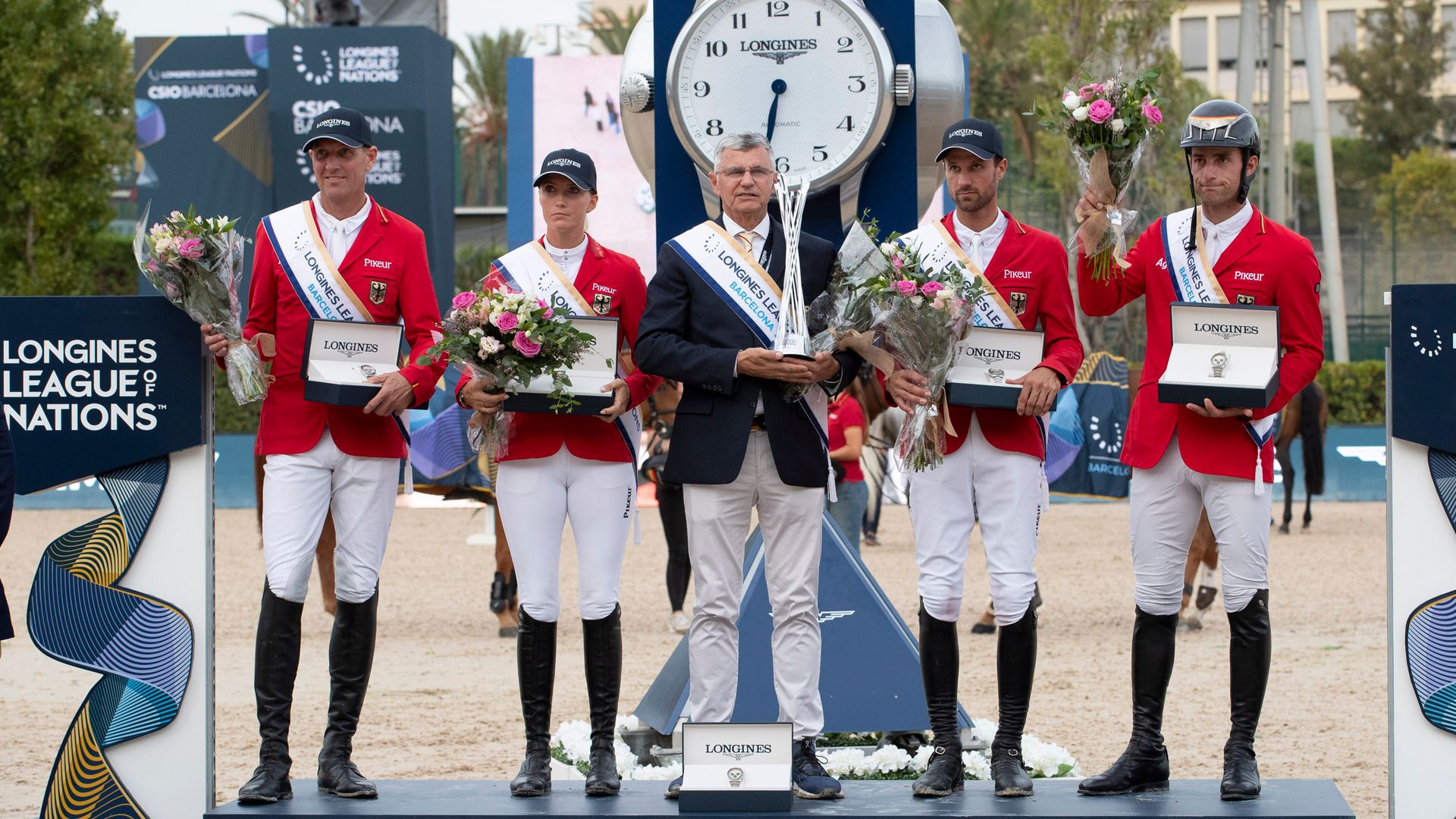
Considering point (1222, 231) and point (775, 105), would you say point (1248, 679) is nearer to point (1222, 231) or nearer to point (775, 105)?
point (1222, 231)

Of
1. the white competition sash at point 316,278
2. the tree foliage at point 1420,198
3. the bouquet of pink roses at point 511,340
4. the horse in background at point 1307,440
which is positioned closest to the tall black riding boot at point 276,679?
the white competition sash at point 316,278

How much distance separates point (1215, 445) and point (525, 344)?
2.21 m

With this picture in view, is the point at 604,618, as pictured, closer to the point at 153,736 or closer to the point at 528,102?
the point at 153,736

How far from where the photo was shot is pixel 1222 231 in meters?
5.51

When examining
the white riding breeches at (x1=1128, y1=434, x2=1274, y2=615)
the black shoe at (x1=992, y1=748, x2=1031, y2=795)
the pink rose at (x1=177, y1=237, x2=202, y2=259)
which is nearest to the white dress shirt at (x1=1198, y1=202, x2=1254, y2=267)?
the white riding breeches at (x1=1128, y1=434, x2=1274, y2=615)

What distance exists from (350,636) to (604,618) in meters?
0.87

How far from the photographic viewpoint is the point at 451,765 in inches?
305

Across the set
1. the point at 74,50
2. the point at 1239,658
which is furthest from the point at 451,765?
the point at 74,50

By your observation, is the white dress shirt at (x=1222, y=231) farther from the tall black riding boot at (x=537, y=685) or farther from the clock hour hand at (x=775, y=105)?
the tall black riding boot at (x=537, y=685)

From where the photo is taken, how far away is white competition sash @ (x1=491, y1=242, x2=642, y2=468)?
18.7 ft

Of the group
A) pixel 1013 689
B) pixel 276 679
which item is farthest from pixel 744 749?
pixel 276 679

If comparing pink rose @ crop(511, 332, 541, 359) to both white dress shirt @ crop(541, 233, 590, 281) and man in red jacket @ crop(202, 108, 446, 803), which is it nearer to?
man in red jacket @ crop(202, 108, 446, 803)

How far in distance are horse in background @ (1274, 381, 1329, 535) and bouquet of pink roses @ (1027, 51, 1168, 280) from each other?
1322cm

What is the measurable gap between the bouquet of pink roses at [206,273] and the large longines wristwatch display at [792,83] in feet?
6.33
